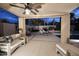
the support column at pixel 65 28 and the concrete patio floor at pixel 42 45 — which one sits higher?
the support column at pixel 65 28

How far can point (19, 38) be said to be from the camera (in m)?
5.11

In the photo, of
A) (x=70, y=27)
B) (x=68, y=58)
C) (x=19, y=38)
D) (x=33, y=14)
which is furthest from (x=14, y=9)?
(x=68, y=58)

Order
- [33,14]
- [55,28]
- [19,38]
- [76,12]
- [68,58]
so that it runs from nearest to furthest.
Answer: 1. [68,58]
2. [76,12]
3. [55,28]
4. [33,14]
5. [19,38]

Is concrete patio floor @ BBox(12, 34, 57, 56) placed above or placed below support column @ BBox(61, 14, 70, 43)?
below

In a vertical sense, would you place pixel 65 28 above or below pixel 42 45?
above

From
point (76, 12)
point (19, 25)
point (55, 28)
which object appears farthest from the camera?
point (19, 25)

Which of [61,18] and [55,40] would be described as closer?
[61,18]

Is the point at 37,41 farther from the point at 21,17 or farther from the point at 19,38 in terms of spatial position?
the point at 21,17

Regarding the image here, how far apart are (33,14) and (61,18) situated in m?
1.14

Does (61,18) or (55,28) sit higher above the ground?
(61,18)

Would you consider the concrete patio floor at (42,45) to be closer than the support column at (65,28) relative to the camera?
No

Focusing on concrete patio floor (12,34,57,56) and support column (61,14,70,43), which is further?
concrete patio floor (12,34,57,56)

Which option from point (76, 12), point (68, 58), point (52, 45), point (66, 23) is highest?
point (76, 12)

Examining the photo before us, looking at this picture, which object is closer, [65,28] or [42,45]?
[65,28]
